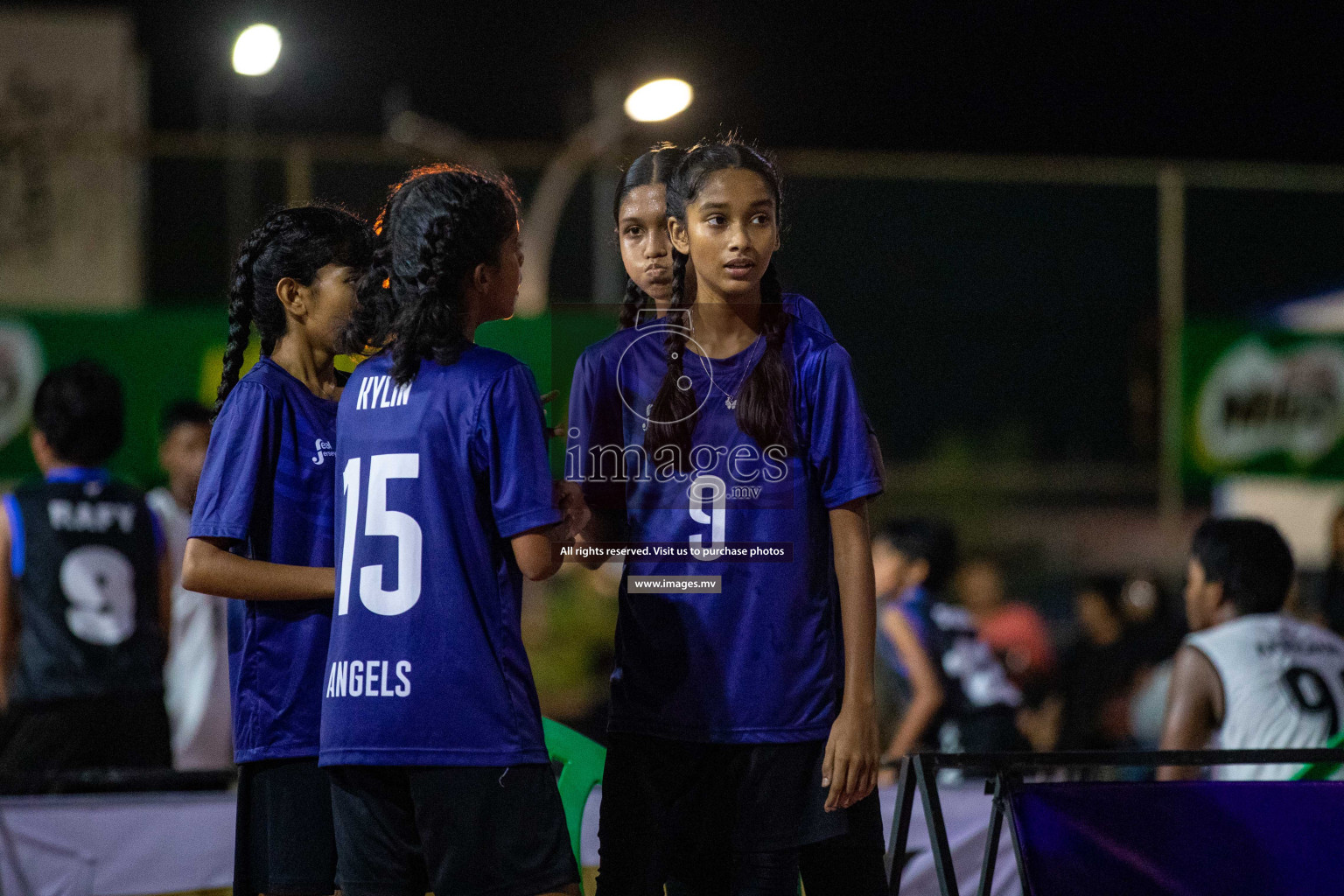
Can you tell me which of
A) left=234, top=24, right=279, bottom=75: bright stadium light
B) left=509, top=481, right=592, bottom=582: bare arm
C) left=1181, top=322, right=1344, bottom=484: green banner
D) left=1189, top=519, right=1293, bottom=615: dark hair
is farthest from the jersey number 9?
left=1181, top=322, right=1344, bottom=484: green banner

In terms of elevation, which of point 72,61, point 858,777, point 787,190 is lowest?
point 858,777

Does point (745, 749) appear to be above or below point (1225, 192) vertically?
below

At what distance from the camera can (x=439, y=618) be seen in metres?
2.20

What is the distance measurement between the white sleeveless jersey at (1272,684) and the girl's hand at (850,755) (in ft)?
6.76

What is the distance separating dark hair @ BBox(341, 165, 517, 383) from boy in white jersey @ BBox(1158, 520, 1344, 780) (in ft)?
8.72

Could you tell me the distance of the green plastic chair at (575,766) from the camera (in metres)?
3.19

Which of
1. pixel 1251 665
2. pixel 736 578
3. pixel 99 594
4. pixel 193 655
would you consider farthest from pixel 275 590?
pixel 193 655

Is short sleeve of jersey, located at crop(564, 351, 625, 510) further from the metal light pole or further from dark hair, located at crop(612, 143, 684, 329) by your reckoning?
the metal light pole

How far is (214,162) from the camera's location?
356 inches

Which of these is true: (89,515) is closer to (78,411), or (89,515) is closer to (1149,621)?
(78,411)

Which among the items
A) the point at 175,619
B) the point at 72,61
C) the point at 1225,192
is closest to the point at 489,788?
the point at 175,619

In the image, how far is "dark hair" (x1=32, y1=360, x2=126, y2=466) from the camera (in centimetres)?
452

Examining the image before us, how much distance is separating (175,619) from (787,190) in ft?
13.2

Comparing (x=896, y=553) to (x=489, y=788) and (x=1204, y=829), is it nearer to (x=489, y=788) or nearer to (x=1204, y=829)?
(x=1204, y=829)
